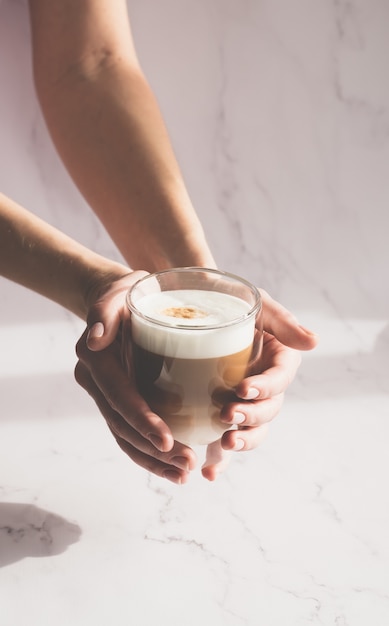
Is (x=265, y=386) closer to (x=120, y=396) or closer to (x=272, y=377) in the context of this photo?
(x=272, y=377)

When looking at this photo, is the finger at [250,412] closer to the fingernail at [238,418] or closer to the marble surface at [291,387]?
the fingernail at [238,418]

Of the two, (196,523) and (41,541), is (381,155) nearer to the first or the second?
(196,523)

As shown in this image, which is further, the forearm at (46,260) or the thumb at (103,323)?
the forearm at (46,260)

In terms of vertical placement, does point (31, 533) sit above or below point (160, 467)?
below

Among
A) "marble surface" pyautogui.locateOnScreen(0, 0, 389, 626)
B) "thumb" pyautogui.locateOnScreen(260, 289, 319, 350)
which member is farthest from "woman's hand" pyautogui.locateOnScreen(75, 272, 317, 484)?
"marble surface" pyautogui.locateOnScreen(0, 0, 389, 626)

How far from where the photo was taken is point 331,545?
826 mm

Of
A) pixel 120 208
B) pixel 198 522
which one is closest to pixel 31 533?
pixel 198 522

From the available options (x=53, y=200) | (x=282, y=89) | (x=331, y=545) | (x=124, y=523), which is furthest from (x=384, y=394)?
(x=53, y=200)

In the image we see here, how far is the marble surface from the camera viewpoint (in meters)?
0.78

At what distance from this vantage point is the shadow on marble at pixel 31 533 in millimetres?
802

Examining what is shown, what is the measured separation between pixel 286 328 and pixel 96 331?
0.19 meters

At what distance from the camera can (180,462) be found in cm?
71

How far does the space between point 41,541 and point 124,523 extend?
0.30 ft

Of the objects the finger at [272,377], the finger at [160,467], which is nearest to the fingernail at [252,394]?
the finger at [272,377]
